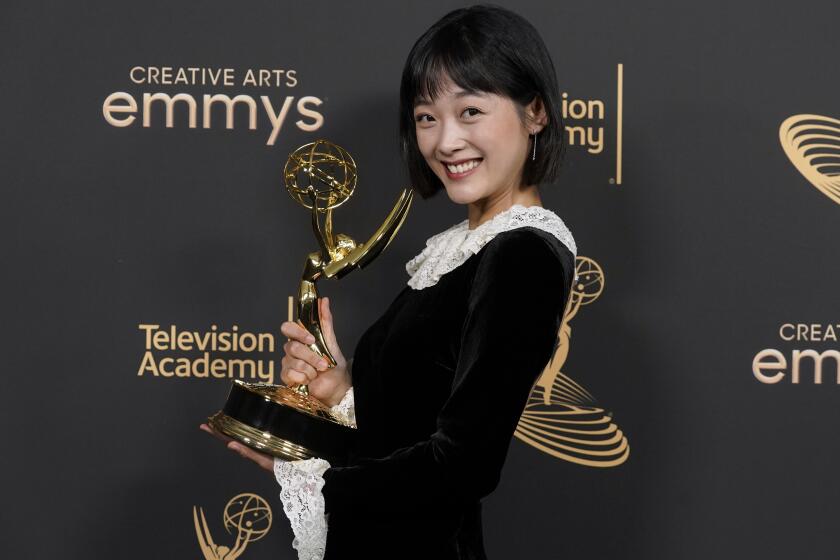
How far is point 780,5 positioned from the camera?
7.35ft

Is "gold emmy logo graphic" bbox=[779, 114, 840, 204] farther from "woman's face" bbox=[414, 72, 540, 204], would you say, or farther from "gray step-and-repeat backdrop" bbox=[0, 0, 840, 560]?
"woman's face" bbox=[414, 72, 540, 204]

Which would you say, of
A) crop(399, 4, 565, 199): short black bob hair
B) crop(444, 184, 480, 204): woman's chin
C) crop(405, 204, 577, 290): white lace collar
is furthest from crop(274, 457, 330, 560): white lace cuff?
crop(399, 4, 565, 199): short black bob hair

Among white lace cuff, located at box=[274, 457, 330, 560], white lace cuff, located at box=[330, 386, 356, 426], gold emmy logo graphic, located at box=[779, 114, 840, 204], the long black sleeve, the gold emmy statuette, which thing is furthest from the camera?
gold emmy logo graphic, located at box=[779, 114, 840, 204]

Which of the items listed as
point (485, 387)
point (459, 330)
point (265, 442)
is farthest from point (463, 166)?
point (265, 442)

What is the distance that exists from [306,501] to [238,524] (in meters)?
1.07

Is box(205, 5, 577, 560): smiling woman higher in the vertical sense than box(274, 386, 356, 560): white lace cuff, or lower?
higher

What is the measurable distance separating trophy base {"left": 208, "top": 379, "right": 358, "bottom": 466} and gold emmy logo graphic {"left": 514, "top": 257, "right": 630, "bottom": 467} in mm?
908

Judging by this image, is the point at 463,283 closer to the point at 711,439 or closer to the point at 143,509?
the point at 711,439

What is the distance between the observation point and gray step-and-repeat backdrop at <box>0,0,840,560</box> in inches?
88.3

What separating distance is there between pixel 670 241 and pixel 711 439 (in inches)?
17.8

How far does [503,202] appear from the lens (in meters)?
1.47

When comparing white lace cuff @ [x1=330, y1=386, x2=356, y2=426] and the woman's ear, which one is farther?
white lace cuff @ [x1=330, y1=386, x2=356, y2=426]

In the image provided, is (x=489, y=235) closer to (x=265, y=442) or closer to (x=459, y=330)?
(x=459, y=330)

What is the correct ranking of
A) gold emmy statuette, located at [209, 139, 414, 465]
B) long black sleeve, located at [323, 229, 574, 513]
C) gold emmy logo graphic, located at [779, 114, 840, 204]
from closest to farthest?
long black sleeve, located at [323, 229, 574, 513], gold emmy statuette, located at [209, 139, 414, 465], gold emmy logo graphic, located at [779, 114, 840, 204]
